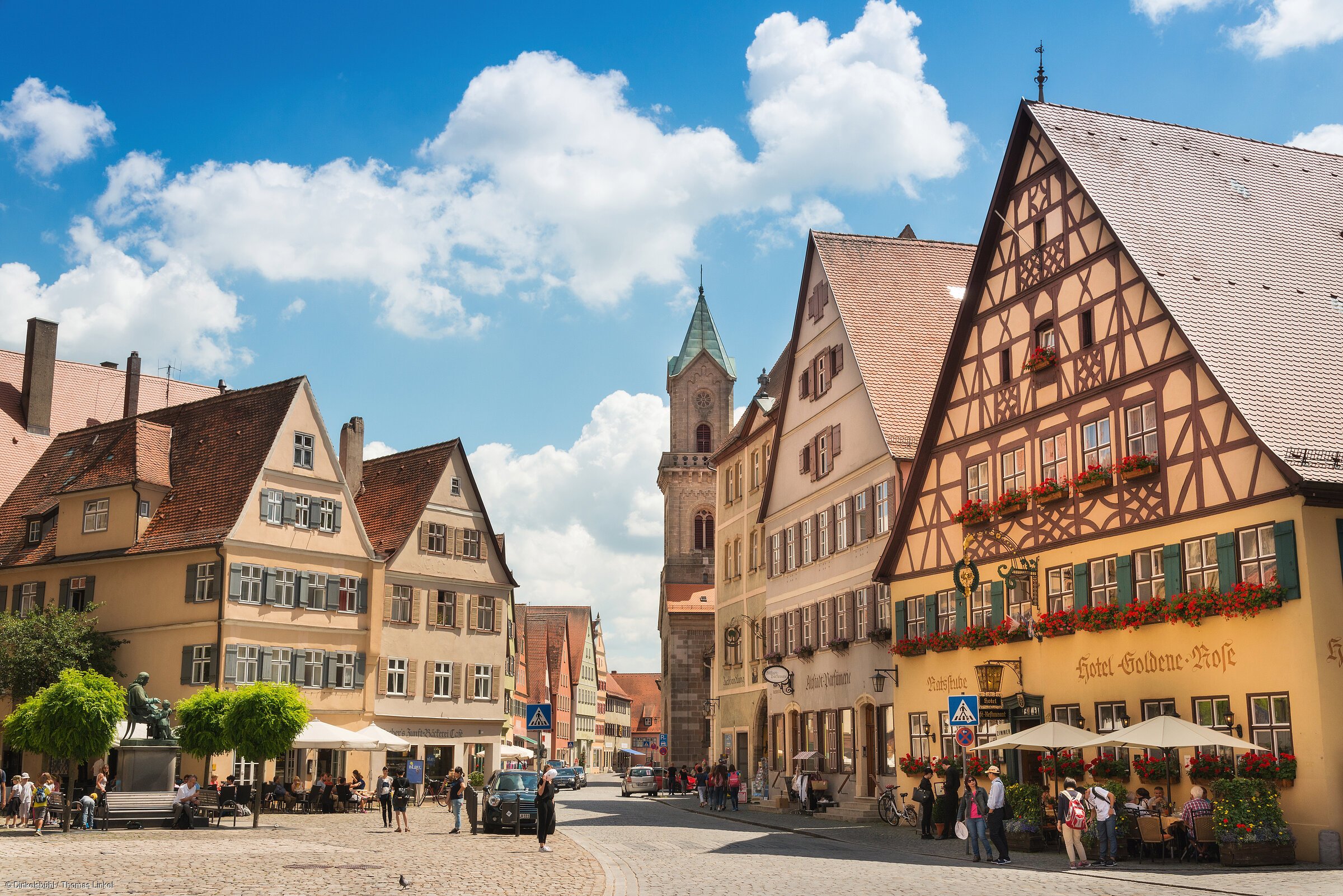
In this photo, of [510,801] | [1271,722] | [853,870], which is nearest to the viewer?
[853,870]

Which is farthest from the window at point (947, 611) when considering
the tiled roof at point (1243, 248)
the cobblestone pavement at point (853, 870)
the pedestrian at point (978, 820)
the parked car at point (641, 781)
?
the parked car at point (641, 781)

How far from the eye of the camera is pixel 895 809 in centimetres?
3241

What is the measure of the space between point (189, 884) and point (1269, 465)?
16.4 meters

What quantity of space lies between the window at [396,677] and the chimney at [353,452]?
26.9ft

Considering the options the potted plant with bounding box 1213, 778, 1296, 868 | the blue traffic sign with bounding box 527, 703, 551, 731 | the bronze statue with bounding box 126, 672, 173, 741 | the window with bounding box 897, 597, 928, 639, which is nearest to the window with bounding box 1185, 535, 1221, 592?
the potted plant with bounding box 1213, 778, 1296, 868

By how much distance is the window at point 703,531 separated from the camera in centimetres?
8756

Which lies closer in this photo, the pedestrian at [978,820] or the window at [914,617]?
the pedestrian at [978,820]

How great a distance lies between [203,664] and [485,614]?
467 inches

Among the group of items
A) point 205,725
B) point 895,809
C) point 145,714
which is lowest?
point 895,809

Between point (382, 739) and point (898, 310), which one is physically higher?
point (898, 310)

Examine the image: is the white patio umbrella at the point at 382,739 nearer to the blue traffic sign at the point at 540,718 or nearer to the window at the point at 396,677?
the window at the point at 396,677

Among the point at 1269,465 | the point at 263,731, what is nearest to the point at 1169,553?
the point at 1269,465

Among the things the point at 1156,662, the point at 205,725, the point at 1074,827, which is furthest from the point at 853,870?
the point at 205,725

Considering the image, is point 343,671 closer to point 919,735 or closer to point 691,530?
point 919,735
